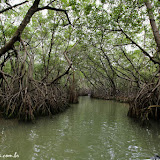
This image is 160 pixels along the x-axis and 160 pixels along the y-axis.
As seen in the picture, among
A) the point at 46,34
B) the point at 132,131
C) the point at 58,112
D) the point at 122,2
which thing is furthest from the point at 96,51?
the point at 132,131

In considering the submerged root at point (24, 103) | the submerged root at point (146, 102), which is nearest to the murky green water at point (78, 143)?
the submerged root at point (24, 103)

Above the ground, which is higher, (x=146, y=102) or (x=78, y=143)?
(x=146, y=102)

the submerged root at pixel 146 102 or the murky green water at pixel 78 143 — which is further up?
the submerged root at pixel 146 102

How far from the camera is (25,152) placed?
241 cm

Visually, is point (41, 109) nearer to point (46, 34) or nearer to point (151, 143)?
point (151, 143)

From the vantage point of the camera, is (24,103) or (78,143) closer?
(78,143)

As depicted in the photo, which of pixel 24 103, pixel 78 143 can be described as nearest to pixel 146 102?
pixel 78 143

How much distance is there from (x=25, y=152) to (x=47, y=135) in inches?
36.3

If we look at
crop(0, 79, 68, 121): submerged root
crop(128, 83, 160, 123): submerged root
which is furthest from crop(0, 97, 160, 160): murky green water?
crop(128, 83, 160, 123): submerged root

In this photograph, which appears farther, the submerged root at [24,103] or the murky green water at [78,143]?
the submerged root at [24,103]

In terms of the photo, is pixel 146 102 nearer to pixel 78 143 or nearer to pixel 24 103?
pixel 78 143

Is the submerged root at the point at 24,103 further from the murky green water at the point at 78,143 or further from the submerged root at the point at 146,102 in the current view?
the submerged root at the point at 146,102

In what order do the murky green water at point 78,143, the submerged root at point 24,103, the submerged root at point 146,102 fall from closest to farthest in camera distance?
the murky green water at point 78,143 < the submerged root at point 24,103 < the submerged root at point 146,102

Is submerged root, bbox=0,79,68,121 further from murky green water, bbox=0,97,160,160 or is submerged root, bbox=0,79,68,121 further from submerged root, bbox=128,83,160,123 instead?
submerged root, bbox=128,83,160,123
